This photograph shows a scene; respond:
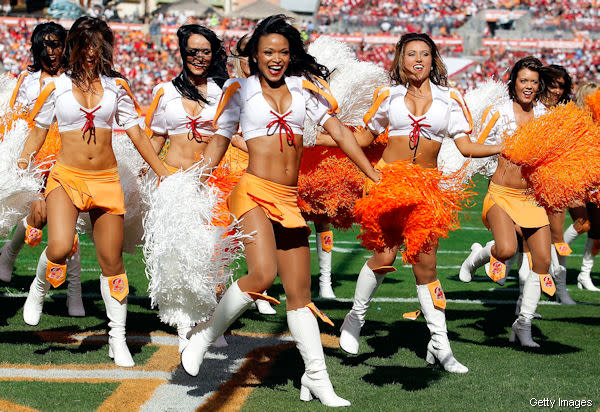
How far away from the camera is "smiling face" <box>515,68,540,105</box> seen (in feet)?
17.2

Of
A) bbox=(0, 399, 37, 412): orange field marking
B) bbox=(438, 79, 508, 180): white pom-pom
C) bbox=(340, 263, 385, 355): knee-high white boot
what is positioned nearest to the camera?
bbox=(0, 399, 37, 412): orange field marking

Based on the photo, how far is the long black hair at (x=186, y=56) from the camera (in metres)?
4.86

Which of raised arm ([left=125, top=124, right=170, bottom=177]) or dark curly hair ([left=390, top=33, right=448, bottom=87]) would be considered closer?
raised arm ([left=125, top=124, right=170, bottom=177])

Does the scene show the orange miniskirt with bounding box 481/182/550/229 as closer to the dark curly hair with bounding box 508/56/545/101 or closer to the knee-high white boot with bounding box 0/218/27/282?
the dark curly hair with bounding box 508/56/545/101

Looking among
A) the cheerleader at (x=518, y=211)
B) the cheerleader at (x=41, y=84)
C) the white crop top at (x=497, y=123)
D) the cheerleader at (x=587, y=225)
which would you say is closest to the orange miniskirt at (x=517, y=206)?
the cheerleader at (x=518, y=211)

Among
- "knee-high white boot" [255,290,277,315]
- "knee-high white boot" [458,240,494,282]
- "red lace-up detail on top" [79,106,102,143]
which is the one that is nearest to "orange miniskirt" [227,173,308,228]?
"red lace-up detail on top" [79,106,102,143]

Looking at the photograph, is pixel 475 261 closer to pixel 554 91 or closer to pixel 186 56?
pixel 554 91

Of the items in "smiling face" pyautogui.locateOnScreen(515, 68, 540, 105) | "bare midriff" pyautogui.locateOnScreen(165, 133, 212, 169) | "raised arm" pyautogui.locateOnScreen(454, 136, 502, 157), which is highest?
"smiling face" pyautogui.locateOnScreen(515, 68, 540, 105)

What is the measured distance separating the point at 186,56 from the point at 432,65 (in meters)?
1.46

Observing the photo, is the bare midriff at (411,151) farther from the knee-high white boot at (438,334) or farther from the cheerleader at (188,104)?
the cheerleader at (188,104)

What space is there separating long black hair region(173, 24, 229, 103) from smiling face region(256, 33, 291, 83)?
1116 millimetres

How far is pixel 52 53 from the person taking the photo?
216 inches

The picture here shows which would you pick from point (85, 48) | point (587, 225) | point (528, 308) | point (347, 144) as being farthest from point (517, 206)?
point (85, 48)

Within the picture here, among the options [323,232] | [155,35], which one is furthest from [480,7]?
[323,232]
